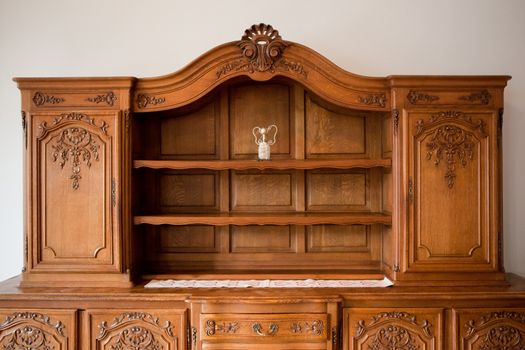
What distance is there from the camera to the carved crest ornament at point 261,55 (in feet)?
8.05

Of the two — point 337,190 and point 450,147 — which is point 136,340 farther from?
point 450,147

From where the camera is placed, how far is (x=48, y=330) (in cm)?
234

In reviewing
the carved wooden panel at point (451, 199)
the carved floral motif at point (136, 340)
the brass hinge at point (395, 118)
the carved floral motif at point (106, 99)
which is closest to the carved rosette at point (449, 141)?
the carved wooden panel at point (451, 199)

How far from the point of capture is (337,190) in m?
2.90

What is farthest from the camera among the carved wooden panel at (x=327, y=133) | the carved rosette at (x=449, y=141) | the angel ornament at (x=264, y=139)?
the carved wooden panel at (x=327, y=133)

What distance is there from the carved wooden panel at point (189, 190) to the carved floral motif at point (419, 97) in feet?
4.42

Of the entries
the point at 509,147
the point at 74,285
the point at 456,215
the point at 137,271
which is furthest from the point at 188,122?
the point at 509,147

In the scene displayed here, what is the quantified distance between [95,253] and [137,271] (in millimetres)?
314

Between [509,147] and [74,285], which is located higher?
[509,147]

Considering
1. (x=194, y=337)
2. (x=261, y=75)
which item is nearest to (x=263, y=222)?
(x=194, y=337)

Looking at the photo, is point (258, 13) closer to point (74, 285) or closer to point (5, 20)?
point (5, 20)

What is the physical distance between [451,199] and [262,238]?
1.23 metres

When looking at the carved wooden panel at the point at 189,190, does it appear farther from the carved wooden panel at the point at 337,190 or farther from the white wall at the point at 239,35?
the white wall at the point at 239,35

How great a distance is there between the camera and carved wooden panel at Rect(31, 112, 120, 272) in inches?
96.7
